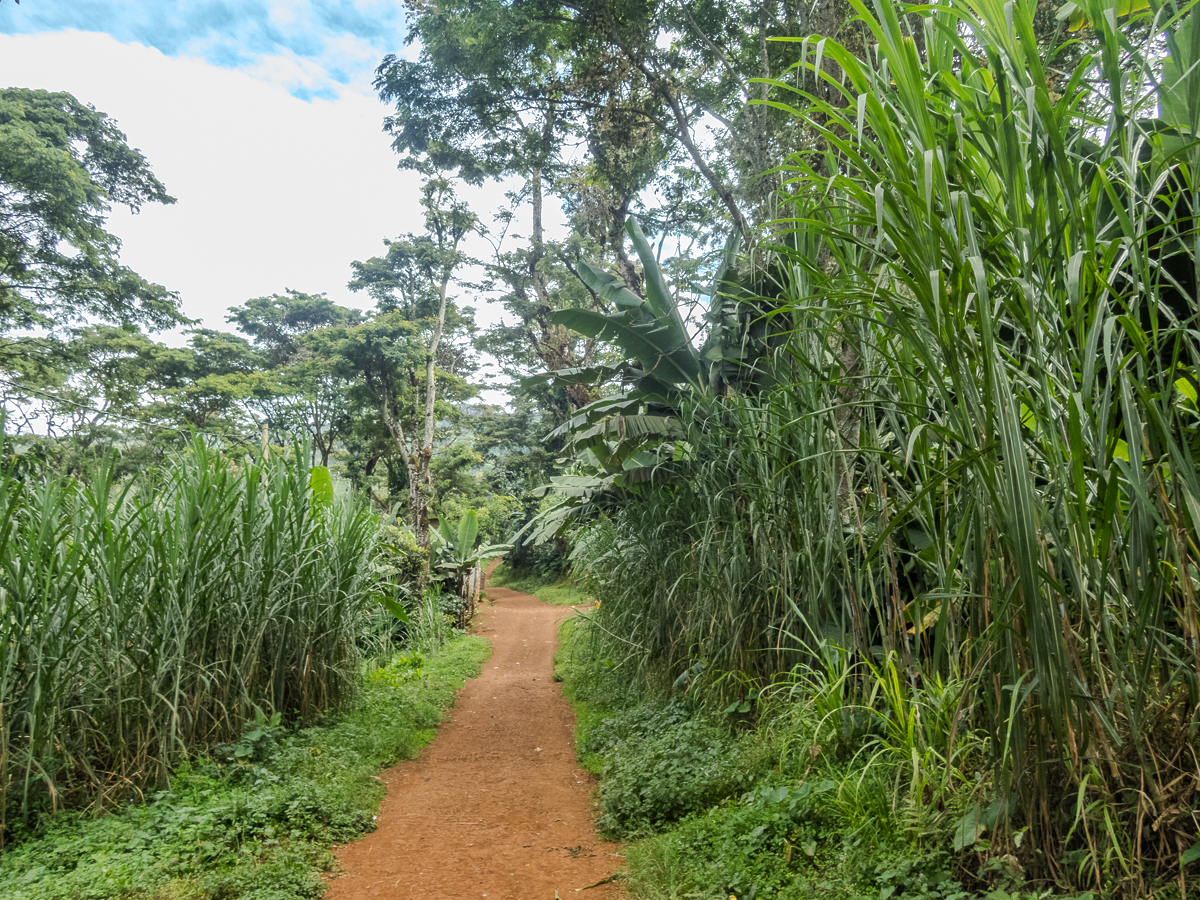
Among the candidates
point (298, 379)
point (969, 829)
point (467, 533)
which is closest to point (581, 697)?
point (969, 829)

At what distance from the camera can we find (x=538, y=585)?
2062 centimetres

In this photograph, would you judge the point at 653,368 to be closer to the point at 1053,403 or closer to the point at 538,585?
the point at 1053,403

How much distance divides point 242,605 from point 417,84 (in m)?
9.72

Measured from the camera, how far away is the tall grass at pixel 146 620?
3.19m

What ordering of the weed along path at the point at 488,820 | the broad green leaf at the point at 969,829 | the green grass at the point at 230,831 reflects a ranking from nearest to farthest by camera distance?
the broad green leaf at the point at 969,829, the green grass at the point at 230,831, the weed along path at the point at 488,820

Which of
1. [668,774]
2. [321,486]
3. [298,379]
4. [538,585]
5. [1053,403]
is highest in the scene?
[298,379]

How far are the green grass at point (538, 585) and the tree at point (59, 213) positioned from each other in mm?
11828

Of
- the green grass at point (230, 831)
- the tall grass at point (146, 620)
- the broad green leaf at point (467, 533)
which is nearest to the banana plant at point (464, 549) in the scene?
the broad green leaf at point (467, 533)

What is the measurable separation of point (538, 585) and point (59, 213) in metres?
14.3

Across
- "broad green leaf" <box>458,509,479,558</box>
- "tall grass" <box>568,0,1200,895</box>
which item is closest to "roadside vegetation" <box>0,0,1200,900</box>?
"tall grass" <box>568,0,1200,895</box>

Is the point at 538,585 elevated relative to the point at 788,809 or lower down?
lower down

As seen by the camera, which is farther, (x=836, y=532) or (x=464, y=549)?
(x=464, y=549)

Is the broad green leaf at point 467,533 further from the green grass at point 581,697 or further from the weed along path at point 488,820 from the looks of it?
the weed along path at point 488,820

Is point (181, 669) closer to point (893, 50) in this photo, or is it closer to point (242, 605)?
point (242, 605)
